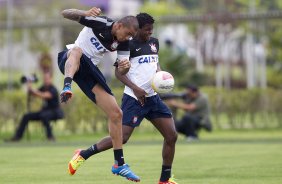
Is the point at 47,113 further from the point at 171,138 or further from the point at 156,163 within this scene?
the point at 171,138

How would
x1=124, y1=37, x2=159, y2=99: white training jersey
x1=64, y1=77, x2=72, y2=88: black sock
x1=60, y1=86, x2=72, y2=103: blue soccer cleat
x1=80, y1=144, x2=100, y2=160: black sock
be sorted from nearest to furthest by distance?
1. x1=60, y1=86, x2=72, y2=103: blue soccer cleat
2. x1=64, y1=77, x2=72, y2=88: black sock
3. x1=80, y1=144, x2=100, y2=160: black sock
4. x1=124, y1=37, x2=159, y2=99: white training jersey

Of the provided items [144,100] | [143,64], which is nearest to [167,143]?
[144,100]

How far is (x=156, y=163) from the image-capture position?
1744cm

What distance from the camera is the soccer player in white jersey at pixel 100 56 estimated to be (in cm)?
1226

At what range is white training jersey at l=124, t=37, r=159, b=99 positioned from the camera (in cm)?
1306

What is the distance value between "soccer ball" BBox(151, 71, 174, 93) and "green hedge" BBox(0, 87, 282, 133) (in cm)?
1829

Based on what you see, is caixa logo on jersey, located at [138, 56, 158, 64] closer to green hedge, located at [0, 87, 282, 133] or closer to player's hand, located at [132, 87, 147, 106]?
player's hand, located at [132, 87, 147, 106]

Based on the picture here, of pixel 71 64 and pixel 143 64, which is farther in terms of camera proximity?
pixel 143 64

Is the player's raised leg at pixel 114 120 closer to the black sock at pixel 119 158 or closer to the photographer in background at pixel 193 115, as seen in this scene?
the black sock at pixel 119 158

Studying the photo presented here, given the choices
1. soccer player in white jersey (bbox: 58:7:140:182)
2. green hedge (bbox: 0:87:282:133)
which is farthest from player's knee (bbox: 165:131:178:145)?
green hedge (bbox: 0:87:282:133)

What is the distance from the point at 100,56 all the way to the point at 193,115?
49.8ft

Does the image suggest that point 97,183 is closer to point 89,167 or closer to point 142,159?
point 89,167

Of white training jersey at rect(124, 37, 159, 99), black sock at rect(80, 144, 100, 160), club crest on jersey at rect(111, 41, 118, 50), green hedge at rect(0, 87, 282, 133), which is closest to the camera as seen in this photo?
club crest on jersey at rect(111, 41, 118, 50)

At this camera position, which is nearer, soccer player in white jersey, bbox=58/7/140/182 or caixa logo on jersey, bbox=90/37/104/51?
soccer player in white jersey, bbox=58/7/140/182
